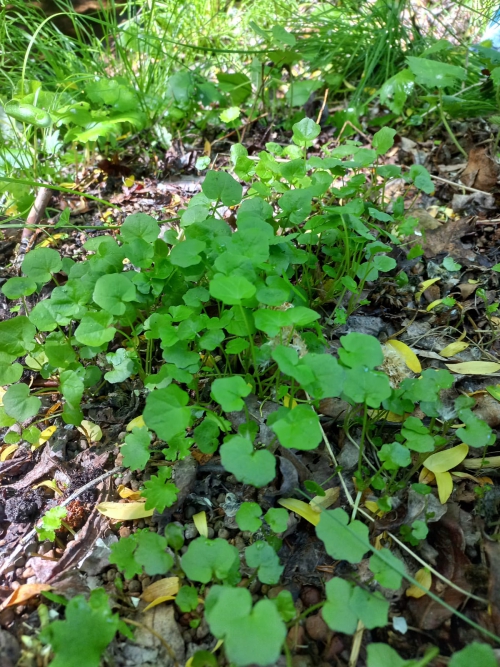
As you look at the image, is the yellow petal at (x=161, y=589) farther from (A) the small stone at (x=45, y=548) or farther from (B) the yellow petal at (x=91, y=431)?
(B) the yellow petal at (x=91, y=431)

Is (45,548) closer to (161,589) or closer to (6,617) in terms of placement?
(6,617)

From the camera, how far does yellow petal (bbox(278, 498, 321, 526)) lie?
1.14 metres

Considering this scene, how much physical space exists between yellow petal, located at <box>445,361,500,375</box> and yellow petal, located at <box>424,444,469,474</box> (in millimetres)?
265

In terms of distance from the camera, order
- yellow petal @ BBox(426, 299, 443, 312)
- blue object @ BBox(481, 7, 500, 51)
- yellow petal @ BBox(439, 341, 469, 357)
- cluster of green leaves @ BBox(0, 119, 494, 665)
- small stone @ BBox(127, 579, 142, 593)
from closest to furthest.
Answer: cluster of green leaves @ BBox(0, 119, 494, 665) < small stone @ BBox(127, 579, 142, 593) < yellow petal @ BBox(439, 341, 469, 357) < yellow petal @ BBox(426, 299, 443, 312) < blue object @ BBox(481, 7, 500, 51)

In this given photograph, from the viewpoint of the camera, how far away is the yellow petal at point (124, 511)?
1.18 meters

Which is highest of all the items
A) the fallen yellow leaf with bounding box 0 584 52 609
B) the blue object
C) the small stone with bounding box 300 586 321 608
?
the blue object

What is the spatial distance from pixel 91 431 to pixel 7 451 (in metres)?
0.25

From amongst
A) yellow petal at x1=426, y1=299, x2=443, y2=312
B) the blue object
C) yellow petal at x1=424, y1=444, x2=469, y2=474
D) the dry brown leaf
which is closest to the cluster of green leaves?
yellow petal at x1=424, y1=444, x2=469, y2=474

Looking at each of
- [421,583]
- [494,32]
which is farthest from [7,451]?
[494,32]

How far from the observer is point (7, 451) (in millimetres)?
1356

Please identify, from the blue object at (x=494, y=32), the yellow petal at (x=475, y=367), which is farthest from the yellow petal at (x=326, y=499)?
the blue object at (x=494, y=32)

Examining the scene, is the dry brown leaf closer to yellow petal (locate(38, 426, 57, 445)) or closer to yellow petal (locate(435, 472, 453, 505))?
yellow petal (locate(435, 472, 453, 505))

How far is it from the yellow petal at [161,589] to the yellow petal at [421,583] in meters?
0.52

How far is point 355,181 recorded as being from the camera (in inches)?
62.3
